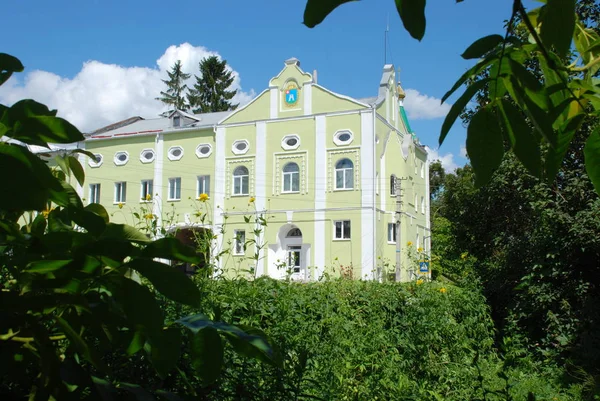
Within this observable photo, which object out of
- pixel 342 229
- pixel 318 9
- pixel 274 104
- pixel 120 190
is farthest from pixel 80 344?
pixel 120 190

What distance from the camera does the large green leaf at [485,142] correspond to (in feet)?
3.61

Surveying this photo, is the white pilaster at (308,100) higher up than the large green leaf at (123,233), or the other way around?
the white pilaster at (308,100)

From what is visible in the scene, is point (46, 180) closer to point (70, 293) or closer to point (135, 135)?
point (70, 293)

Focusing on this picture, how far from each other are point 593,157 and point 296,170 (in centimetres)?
2696

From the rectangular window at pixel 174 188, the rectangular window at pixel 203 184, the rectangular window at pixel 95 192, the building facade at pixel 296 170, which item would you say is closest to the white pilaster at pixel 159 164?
the building facade at pixel 296 170

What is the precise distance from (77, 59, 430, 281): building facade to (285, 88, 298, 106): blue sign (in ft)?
0.23

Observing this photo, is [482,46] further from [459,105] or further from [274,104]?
[274,104]

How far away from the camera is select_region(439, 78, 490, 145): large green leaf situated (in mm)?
Answer: 1071

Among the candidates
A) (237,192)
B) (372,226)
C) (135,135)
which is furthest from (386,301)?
(135,135)

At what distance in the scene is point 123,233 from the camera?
1.15 m

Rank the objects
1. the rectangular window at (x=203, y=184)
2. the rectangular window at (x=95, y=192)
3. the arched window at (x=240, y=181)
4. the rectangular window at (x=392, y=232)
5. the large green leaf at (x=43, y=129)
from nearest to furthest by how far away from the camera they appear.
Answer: the large green leaf at (x=43, y=129) → the rectangular window at (x=392, y=232) → the arched window at (x=240, y=181) → the rectangular window at (x=203, y=184) → the rectangular window at (x=95, y=192)

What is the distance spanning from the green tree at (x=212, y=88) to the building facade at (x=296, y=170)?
2145cm

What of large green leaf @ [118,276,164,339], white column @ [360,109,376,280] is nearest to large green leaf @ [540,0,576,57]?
large green leaf @ [118,276,164,339]

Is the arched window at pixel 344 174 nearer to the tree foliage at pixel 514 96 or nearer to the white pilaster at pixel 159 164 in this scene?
the white pilaster at pixel 159 164
